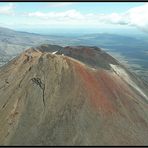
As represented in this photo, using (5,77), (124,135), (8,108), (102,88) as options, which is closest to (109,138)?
(124,135)

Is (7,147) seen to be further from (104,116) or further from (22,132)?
(104,116)

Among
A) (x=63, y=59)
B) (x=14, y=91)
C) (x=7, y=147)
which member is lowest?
(x=7, y=147)

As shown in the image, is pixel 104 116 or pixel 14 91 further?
pixel 14 91

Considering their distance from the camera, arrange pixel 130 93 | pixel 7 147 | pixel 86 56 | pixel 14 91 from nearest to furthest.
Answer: pixel 7 147 → pixel 14 91 → pixel 130 93 → pixel 86 56

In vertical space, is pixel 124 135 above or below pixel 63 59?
below

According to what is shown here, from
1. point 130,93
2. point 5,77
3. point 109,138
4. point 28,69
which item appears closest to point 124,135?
point 109,138

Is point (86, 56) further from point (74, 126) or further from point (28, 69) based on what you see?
point (74, 126)

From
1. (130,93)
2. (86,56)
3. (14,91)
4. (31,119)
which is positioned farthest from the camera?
(86,56)
